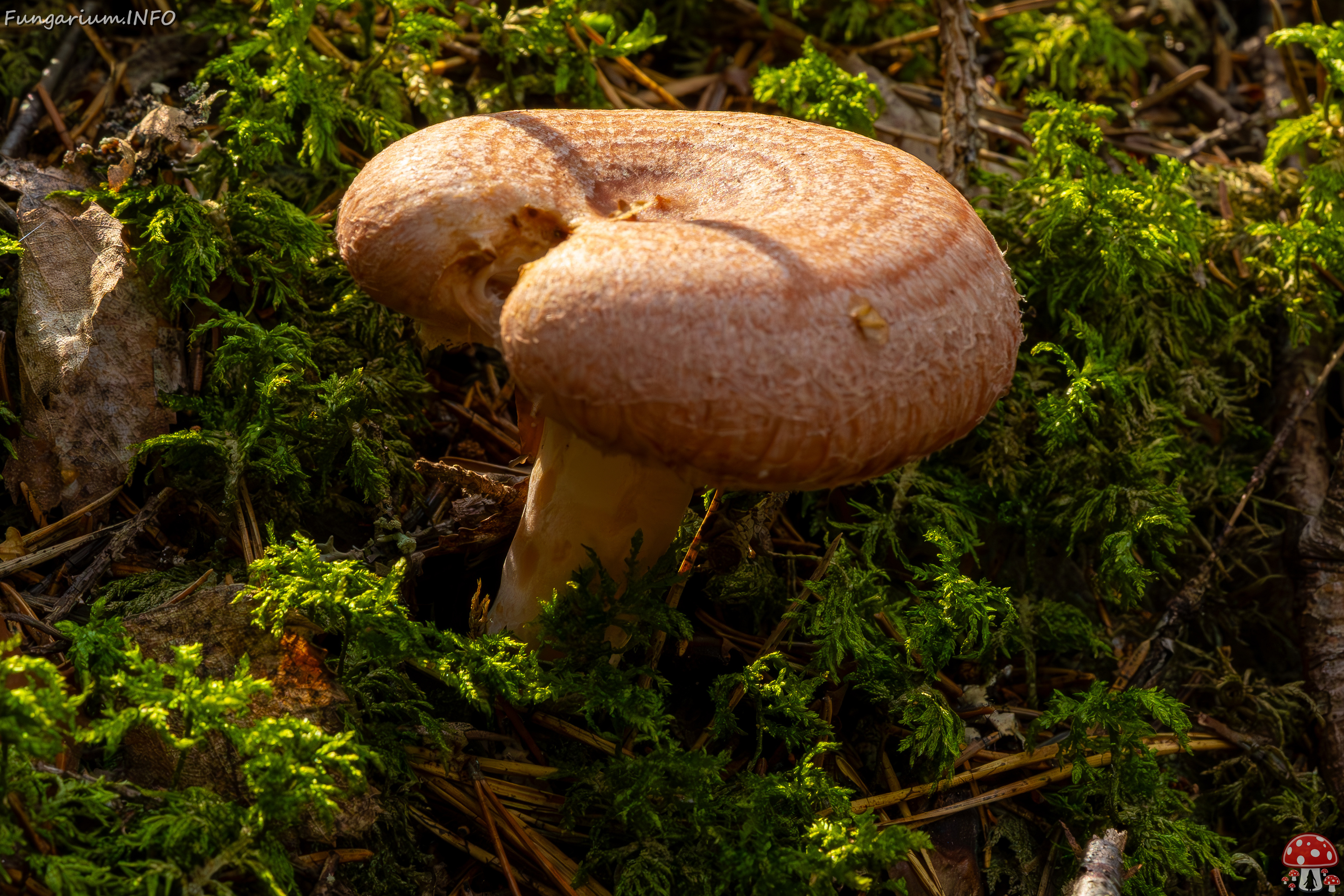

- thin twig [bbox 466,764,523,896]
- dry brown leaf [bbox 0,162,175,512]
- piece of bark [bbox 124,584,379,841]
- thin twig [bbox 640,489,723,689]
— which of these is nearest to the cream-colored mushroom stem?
thin twig [bbox 640,489,723,689]

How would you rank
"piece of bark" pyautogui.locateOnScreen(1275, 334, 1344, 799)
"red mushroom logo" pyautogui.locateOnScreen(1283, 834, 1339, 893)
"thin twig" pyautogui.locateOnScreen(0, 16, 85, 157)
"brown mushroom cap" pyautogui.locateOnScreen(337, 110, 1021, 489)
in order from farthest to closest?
"thin twig" pyautogui.locateOnScreen(0, 16, 85, 157), "piece of bark" pyautogui.locateOnScreen(1275, 334, 1344, 799), "red mushroom logo" pyautogui.locateOnScreen(1283, 834, 1339, 893), "brown mushroom cap" pyautogui.locateOnScreen(337, 110, 1021, 489)

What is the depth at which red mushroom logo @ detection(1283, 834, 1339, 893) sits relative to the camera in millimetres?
2492

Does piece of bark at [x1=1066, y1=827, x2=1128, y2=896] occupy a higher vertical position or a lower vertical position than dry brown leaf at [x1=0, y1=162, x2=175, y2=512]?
lower

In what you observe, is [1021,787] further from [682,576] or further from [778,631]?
[682,576]

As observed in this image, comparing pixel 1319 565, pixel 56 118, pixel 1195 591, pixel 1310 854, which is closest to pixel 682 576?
pixel 1195 591

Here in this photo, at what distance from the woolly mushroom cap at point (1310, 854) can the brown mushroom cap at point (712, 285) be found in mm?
1644

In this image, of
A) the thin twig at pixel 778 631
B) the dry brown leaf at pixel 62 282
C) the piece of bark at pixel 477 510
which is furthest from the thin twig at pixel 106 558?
the thin twig at pixel 778 631

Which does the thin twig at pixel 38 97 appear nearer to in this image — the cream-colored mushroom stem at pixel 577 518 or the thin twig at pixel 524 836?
the cream-colored mushroom stem at pixel 577 518

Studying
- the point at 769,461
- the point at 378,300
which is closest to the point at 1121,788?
the point at 769,461

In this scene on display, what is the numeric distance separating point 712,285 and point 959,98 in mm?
2207

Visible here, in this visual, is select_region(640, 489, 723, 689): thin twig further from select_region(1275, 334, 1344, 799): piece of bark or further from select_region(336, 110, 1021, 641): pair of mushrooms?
select_region(1275, 334, 1344, 799): piece of bark

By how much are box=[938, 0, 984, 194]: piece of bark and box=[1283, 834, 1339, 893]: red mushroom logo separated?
228 cm

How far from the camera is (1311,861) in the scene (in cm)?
252

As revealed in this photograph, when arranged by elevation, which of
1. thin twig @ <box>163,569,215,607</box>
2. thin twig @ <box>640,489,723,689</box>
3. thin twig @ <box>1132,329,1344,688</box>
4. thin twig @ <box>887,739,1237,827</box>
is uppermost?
thin twig @ <box>163,569,215,607</box>
